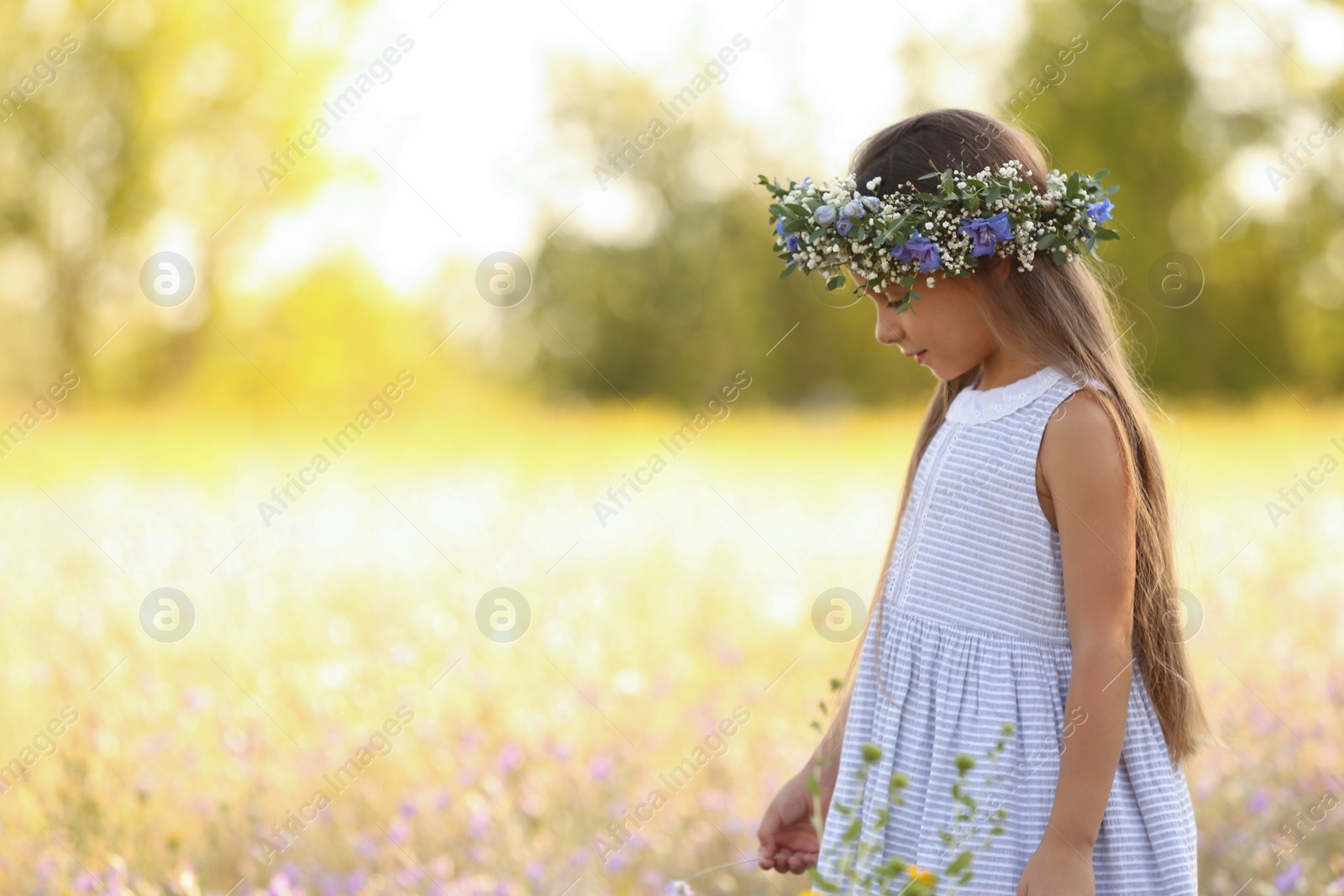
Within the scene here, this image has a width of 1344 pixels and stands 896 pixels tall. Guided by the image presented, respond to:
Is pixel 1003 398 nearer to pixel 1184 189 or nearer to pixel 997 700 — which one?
pixel 997 700

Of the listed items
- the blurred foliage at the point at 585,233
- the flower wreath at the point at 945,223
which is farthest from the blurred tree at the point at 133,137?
the flower wreath at the point at 945,223

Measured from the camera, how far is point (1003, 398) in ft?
5.96

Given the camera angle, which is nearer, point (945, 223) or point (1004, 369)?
point (945, 223)

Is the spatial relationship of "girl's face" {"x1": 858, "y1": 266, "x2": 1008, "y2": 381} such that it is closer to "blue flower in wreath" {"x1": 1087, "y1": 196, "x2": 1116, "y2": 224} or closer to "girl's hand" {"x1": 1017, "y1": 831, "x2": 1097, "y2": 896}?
"blue flower in wreath" {"x1": 1087, "y1": 196, "x2": 1116, "y2": 224}

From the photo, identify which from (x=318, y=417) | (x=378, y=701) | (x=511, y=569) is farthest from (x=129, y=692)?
(x=318, y=417)

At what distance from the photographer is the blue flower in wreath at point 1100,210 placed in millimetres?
1782

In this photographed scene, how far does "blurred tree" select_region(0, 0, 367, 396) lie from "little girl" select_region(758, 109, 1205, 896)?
13.3 m

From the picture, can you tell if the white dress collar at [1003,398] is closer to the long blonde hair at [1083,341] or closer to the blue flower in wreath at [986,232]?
the long blonde hair at [1083,341]

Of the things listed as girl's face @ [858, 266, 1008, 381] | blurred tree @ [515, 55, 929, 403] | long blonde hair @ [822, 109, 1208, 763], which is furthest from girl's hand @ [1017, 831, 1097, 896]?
blurred tree @ [515, 55, 929, 403]

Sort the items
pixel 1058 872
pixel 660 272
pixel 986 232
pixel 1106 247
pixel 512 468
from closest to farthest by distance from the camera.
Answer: pixel 1058 872
pixel 986 232
pixel 512 468
pixel 1106 247
pixel 660 272

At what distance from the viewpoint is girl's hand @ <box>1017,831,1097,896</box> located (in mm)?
1602

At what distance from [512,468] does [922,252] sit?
8017mm

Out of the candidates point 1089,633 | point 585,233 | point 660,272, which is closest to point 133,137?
point 585,233

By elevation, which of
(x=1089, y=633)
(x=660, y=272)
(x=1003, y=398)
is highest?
(x=660, y=272)
